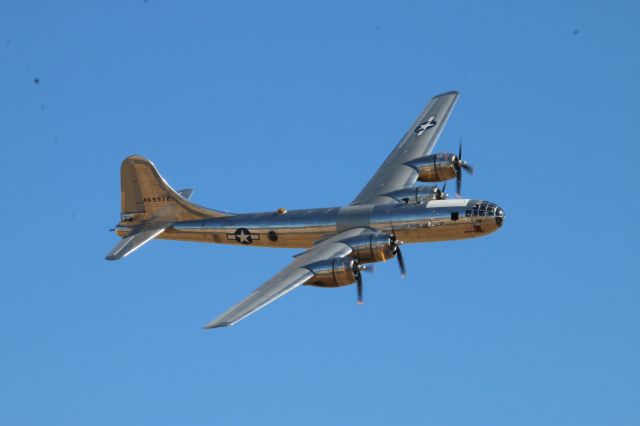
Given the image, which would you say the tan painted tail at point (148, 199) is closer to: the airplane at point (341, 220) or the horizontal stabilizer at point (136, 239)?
the airplane at point (341, 220)

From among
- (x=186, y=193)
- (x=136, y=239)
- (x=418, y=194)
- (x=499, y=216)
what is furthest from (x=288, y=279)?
(x=186, y=193)

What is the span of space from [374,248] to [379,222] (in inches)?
151

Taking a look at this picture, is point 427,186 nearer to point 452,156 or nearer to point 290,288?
point 452,156

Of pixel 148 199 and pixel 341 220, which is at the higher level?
pixel 148 199

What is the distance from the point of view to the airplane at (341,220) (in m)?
49.7

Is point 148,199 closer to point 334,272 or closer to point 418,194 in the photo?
point 418,194

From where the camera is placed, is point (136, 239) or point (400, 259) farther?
point (136, 239)

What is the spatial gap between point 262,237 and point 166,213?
597 cm

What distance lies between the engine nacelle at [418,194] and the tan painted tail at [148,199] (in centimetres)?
1030

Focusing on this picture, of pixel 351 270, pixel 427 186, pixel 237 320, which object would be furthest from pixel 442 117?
pixel 237 320

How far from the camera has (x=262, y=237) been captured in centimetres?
5675

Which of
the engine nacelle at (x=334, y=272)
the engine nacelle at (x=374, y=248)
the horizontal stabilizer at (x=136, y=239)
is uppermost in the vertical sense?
the horizontal stabilizer at (x=136, y=239)

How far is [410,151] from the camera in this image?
200ft

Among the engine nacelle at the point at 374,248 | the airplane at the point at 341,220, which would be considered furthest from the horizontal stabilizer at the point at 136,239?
the engine nacelle at the point at 374,248
